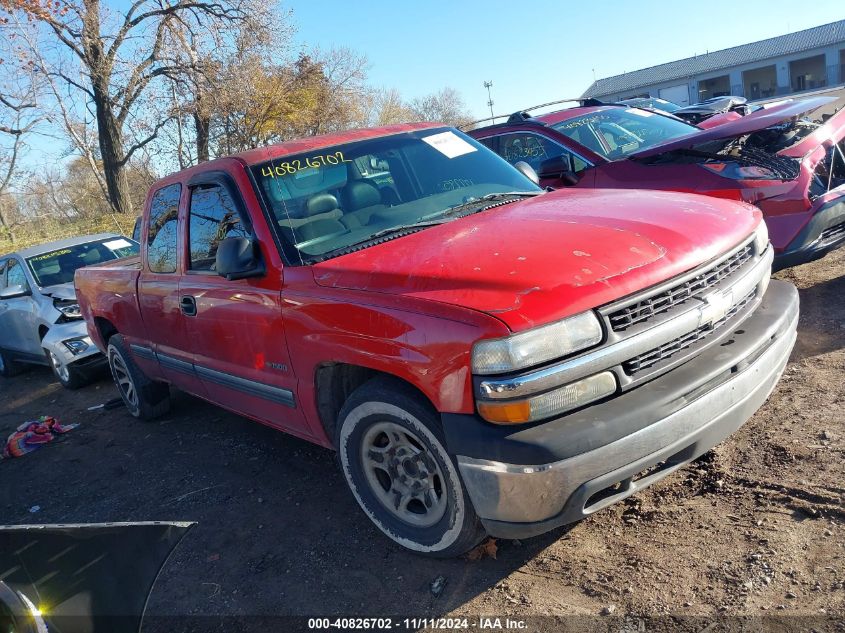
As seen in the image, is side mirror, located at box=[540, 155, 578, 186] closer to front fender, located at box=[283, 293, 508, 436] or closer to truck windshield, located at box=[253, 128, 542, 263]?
truck windshield, located at box=[253, 128, 542, 263]

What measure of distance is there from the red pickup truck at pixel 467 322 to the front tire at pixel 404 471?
10mm

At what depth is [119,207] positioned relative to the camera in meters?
23.5

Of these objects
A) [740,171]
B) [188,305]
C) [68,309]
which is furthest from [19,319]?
[740,171]

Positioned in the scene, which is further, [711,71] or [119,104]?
[711,71]

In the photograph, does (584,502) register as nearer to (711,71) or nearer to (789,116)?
(789,116)

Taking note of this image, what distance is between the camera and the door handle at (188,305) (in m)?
4.20

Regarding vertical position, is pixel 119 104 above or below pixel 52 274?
above

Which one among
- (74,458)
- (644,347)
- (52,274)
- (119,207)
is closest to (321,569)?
(644,347)

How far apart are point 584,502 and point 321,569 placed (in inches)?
53.9

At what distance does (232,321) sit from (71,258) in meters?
5.85

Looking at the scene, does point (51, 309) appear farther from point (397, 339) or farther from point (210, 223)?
point (397, 339)

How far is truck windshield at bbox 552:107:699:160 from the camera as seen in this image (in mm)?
6586

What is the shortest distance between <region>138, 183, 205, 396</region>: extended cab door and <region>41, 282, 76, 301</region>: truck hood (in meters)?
3.25

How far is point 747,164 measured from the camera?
5.16m
